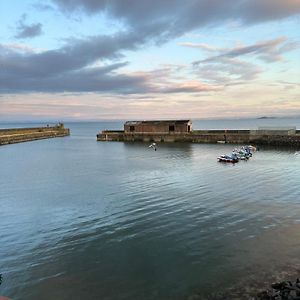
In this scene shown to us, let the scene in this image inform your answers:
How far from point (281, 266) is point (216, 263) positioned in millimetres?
3020

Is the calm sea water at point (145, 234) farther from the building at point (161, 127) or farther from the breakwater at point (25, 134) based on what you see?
the breakwater at point (25, 134)

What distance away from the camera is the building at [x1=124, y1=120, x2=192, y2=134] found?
3509 inches

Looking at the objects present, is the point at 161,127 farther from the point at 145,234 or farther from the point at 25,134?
the point at 145,234

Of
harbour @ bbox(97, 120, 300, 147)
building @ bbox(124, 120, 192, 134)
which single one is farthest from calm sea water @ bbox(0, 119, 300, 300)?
building @ bbox(124, 120, 192, 134)

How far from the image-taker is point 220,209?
26109 millimetres

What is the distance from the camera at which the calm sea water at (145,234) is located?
15305 millimetres

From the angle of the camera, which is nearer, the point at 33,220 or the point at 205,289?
the point at 205,289

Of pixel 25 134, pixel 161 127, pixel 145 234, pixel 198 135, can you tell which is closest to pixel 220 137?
pixel 198 135

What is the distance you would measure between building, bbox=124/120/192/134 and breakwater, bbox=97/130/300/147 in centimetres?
119

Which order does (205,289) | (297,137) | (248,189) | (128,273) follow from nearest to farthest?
(205,289) < (128,273) < (248,189) < (297,137)

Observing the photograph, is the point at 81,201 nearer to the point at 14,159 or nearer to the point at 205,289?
the point at 205,289

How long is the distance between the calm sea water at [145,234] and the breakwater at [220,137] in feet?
123

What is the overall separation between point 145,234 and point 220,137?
6664 centimetres

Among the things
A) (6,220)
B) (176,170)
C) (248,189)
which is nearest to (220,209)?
(248,189)
